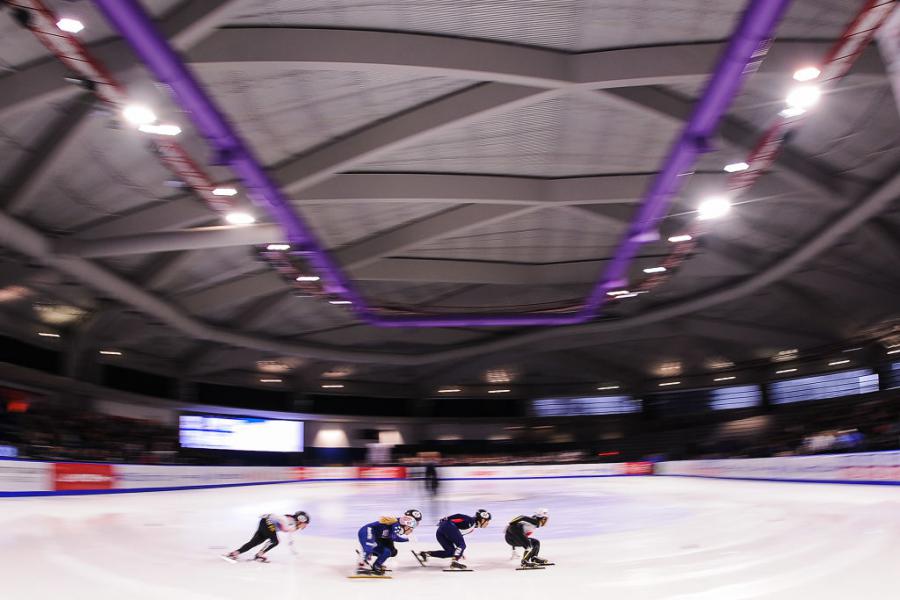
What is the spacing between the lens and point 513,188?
2441 centimetres

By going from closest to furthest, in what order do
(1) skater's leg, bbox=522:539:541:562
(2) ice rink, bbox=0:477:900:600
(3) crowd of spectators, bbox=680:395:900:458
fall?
(2) ice rink, bbox=0:477:900:600
(1) skater's leg, bbox=522:539:541:562
(3) crowd of spectators, bbox=680:395:900:458

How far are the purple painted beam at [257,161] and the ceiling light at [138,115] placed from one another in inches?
32.9

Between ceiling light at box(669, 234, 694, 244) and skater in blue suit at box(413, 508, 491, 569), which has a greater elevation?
ceiling light at box(669, 234, 694, 244)

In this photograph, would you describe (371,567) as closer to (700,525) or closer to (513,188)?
(700,525)

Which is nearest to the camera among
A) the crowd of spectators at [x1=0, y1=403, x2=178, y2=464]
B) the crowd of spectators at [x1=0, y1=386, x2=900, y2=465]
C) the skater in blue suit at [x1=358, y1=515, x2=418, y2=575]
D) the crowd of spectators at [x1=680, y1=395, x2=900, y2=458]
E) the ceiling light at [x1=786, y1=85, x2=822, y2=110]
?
the skater in blue suit at [x1=358, y1=515, x2=418, y2=575]

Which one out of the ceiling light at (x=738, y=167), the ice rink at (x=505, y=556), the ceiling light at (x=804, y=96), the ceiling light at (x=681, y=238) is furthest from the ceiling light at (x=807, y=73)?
the ceiling light at (x=681, y=238)

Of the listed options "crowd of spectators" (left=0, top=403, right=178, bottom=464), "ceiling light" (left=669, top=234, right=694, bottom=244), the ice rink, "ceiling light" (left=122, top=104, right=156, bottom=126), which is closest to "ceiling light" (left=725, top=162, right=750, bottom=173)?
"ceiling light" (left=669, top=234, right=694, bottom=244)

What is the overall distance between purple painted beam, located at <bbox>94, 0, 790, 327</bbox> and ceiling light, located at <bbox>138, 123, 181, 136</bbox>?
28.4 inches

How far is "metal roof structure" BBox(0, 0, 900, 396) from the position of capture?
16.0 metres

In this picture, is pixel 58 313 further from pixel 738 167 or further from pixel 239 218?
pixel 738 167

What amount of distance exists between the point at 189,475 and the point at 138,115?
66.5 feet

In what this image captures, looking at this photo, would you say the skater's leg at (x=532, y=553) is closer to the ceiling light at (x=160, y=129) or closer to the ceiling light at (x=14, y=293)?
the ceiling light at (x=160, y=129)

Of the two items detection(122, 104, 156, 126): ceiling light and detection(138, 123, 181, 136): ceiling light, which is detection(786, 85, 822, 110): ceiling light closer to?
detection(138, 123, 181, 136): ceiling light

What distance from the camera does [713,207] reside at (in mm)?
21656
